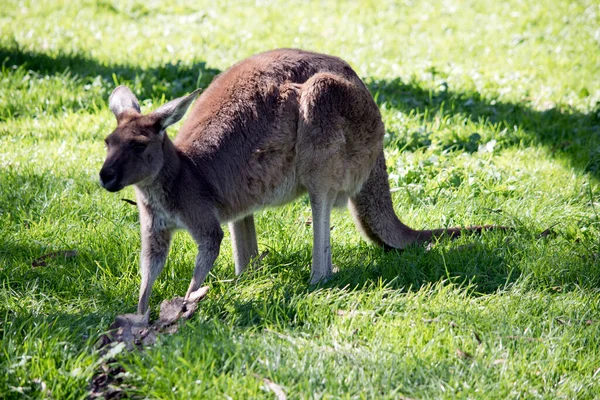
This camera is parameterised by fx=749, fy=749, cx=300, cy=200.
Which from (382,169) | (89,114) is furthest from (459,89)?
(89,114)

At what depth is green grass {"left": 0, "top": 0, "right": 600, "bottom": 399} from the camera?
2924 mm

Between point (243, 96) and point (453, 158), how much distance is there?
218 cm

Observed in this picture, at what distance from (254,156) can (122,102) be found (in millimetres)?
719

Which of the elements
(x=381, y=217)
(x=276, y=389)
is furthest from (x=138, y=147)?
(x=381, y=217)

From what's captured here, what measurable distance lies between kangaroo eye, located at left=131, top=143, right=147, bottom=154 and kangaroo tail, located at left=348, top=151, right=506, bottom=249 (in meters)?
1.30

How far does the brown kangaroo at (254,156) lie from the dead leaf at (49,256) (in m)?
0.54

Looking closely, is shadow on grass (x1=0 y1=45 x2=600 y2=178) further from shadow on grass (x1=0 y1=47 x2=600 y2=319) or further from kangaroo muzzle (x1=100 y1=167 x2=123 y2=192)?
kangaroo muzzle (x1=100 y1=167 x2=123 y2=192)

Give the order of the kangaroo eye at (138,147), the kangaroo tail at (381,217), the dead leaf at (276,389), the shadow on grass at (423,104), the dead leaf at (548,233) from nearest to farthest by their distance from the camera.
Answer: the dead leaf at (276,389)
the kangaroo eye at (138,147)
the kangaroo tail at (381,217)
the dead leaf at (548,233)
the shadow on grass at (423,104)

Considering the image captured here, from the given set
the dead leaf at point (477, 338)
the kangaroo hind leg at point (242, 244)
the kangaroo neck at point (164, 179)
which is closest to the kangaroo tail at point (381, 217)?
the kangaroo hind leg at point (242, 244)

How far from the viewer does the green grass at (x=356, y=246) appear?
292 cm

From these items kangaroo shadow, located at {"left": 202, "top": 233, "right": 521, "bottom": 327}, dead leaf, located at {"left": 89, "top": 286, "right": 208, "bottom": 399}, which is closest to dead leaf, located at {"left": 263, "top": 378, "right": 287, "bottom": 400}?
dead leaf, located at {"left": 89, "top": 286, "right": 208, "bottom": 399}

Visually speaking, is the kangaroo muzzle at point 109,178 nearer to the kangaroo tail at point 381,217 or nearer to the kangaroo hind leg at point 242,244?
the kangaroo hind leg at point 242,244

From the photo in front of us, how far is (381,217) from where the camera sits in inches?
165

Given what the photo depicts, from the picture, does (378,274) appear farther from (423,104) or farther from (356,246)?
(423,104)
